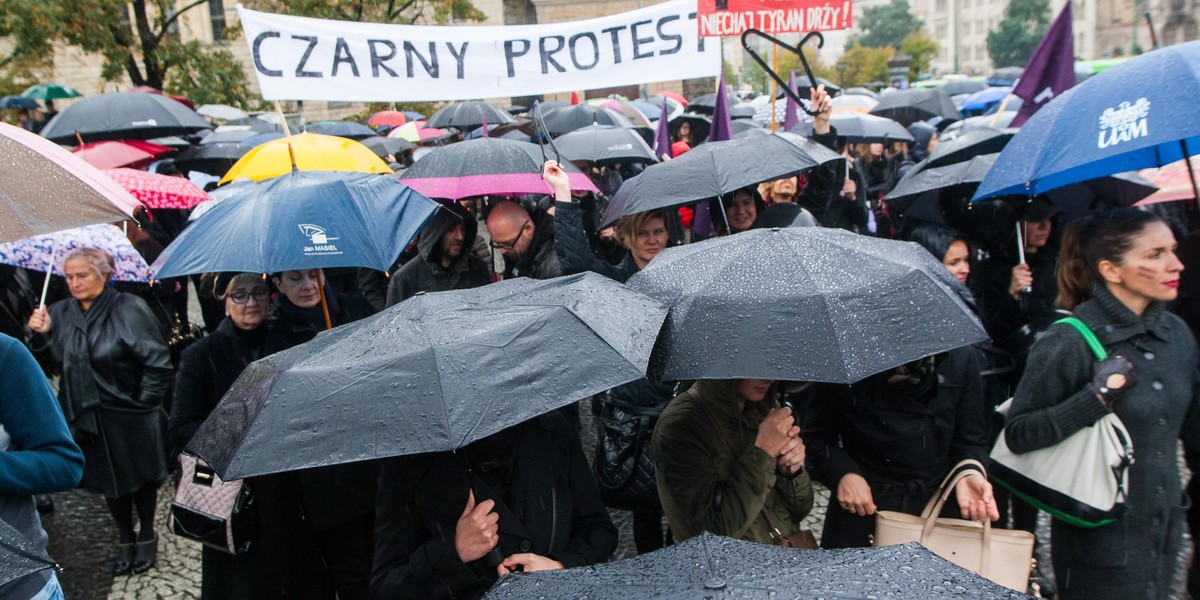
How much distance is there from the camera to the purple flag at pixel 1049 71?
5.60 meters

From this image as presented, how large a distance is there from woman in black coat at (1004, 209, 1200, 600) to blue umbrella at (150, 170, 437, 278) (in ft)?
8.25

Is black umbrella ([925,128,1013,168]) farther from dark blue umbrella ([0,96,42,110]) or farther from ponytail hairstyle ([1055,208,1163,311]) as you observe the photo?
dark blue umbrella ([0,96,42,110])

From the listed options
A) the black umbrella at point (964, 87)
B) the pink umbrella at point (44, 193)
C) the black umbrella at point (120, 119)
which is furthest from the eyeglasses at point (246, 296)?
the black umbrella at point (964, 87)

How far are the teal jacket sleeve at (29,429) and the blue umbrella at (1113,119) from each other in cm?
305

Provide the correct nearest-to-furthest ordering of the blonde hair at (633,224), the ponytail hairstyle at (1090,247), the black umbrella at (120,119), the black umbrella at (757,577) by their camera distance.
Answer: the black umbrella at (757,577)
the ponytail hairstyle at (1090,247)
the blonde hair at (633,224)
the black umbrella at (120,119)

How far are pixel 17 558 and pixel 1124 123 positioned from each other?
3.18 meters

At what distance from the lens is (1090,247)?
10.2 ft

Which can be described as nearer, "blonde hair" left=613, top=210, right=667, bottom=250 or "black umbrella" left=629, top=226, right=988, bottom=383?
"black umbrella" left=629, top=226, right=988, bottom=383

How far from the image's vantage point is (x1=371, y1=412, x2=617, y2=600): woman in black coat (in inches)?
96.5

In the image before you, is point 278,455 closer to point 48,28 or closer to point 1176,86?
point 1176,86

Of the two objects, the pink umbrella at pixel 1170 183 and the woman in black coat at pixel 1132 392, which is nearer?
the woman in black coat at pixel 1132 392

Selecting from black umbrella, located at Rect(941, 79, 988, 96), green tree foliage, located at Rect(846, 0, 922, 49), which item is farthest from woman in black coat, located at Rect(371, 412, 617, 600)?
green tree foliage, located at Rect(846, 0, 922, 49)

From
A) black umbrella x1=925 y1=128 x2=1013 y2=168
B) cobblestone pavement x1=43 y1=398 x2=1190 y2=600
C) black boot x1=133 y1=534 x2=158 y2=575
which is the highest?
black umbrella x1=925 y1=128 x2=1013 y2=168

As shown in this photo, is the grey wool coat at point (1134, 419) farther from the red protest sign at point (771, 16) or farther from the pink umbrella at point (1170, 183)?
the red protest sign at point (771, 16)
